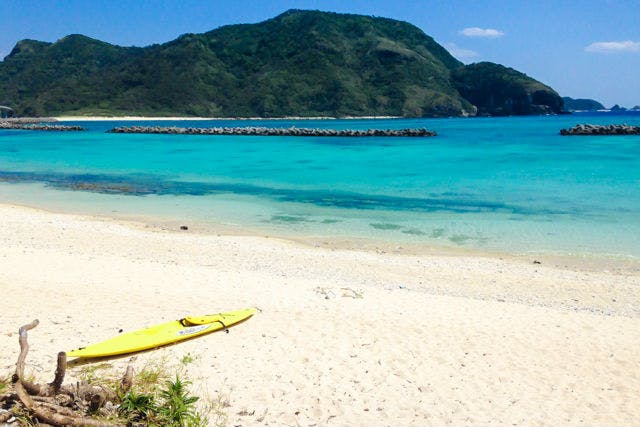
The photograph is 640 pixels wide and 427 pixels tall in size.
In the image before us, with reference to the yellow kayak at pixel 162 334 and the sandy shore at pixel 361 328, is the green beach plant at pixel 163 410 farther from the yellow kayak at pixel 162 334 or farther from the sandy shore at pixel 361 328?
the yellow kayak at pixel 162 334

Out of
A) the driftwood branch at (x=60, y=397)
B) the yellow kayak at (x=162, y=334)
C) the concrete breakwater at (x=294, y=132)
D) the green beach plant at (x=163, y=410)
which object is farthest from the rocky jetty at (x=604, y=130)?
the driftwood branch at (x=60, y=397)

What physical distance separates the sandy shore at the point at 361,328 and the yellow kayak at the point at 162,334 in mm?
138

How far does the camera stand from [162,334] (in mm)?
7062

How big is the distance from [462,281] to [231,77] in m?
179

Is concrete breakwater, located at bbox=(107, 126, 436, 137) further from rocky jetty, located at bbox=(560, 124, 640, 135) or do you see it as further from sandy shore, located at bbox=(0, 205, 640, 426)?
sandy shore, located at bbox=(0, 205, 640, 426)

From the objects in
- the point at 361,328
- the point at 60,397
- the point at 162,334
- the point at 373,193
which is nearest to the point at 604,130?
the point at 373,193

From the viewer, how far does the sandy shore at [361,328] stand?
586cm

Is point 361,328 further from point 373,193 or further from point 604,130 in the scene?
point 604,130

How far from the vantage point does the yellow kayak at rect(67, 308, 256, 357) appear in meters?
6.51

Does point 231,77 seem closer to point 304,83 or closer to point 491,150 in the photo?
point 304,83

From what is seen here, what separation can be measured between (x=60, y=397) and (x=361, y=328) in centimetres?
390

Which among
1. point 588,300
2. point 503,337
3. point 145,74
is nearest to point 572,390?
point 503,337

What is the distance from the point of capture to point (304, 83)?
175m

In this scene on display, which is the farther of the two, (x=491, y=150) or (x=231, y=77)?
(x=231, y=77)
